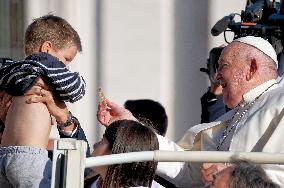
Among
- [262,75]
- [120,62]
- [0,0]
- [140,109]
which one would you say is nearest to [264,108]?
[262,75]

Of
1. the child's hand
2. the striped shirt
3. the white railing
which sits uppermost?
the striped shirt

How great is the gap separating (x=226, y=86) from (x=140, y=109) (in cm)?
168

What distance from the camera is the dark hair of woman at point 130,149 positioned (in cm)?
363

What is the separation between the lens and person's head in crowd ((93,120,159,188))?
3633mm

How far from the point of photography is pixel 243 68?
4.73 meters

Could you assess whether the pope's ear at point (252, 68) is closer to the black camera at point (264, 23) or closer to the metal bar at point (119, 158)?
the black camera at point (264, 23)

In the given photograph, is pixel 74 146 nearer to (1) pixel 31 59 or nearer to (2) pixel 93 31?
(1) pixel 31 59

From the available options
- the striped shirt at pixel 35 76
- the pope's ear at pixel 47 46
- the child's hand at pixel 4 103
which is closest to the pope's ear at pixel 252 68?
the pope's ear at pixel 47 46

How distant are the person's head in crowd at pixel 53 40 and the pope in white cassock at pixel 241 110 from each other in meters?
0.31

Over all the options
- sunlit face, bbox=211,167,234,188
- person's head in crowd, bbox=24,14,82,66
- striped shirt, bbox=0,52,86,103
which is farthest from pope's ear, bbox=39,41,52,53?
sunlit face, bbox=211,167,234,188

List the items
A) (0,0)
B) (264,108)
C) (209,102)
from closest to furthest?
(264,108) → (209,102) → (0,0)

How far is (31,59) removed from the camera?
385 cm

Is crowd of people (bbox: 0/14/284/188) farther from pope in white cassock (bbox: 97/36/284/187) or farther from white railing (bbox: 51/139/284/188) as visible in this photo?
white railing (bbox: 51/139/284/188)

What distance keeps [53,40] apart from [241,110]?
3.42ft
